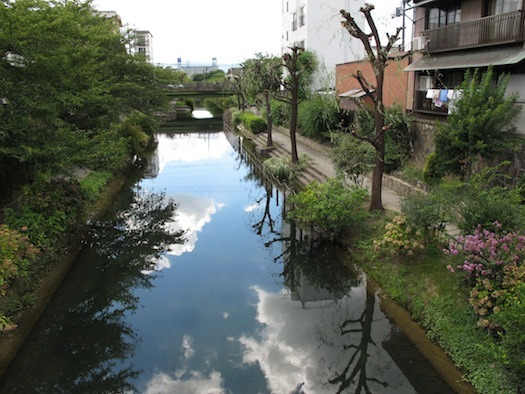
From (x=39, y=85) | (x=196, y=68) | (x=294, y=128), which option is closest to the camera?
(x=39, y=85)

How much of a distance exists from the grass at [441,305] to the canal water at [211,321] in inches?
21.2

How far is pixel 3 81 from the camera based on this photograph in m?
11.7

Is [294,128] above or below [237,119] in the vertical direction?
above

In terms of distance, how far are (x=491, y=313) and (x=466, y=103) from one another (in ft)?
24.5

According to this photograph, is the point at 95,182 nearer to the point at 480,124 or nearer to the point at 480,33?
the point at 480,124

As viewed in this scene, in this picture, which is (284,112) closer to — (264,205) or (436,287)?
(264,205)

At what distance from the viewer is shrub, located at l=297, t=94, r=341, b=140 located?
24.2 metres

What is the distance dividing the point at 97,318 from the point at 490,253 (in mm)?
8752

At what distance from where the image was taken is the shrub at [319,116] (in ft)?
79.4

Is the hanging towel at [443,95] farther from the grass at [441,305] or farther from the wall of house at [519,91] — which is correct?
the grass at [441,305]

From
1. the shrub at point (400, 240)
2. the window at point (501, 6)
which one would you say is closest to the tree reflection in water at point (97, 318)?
the shrub at point (400, 240)

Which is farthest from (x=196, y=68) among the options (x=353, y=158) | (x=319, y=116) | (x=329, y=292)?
(x=329, y=292)

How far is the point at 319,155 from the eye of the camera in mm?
25484

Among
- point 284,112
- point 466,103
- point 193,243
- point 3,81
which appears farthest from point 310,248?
point 284,112
